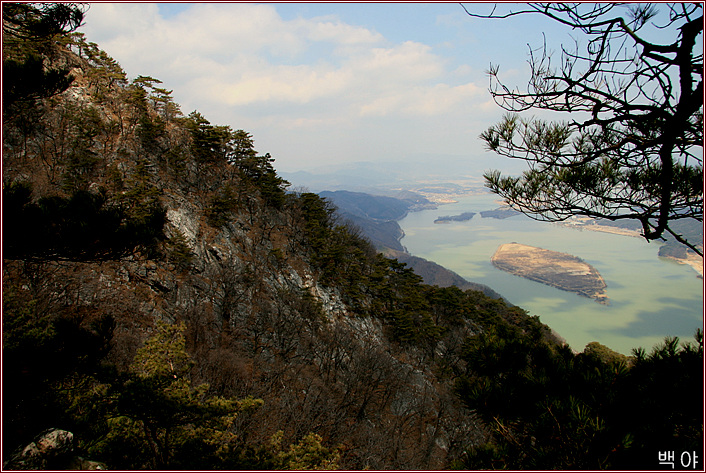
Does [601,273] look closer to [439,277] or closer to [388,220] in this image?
[439,277]

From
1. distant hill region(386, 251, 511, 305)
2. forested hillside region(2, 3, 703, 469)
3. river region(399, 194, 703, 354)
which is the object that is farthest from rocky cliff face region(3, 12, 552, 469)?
distant hill region(386, 251, 511, 305)

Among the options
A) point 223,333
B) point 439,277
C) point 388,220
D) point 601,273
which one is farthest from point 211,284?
point 388,220

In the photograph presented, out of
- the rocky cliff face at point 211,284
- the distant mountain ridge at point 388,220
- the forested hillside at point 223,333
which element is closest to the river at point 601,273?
the distant mountain ridge at point 388,220

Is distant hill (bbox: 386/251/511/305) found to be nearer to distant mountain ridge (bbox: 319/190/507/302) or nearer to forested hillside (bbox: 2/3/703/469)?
distant mountain ridge (bbox: 319/190/507/302)

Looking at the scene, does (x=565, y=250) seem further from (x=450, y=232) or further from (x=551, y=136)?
(x=551, y=136)

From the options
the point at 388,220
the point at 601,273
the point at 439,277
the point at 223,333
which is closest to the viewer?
the point at 223,333

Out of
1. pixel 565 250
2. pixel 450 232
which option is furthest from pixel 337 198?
pixel 565 250
